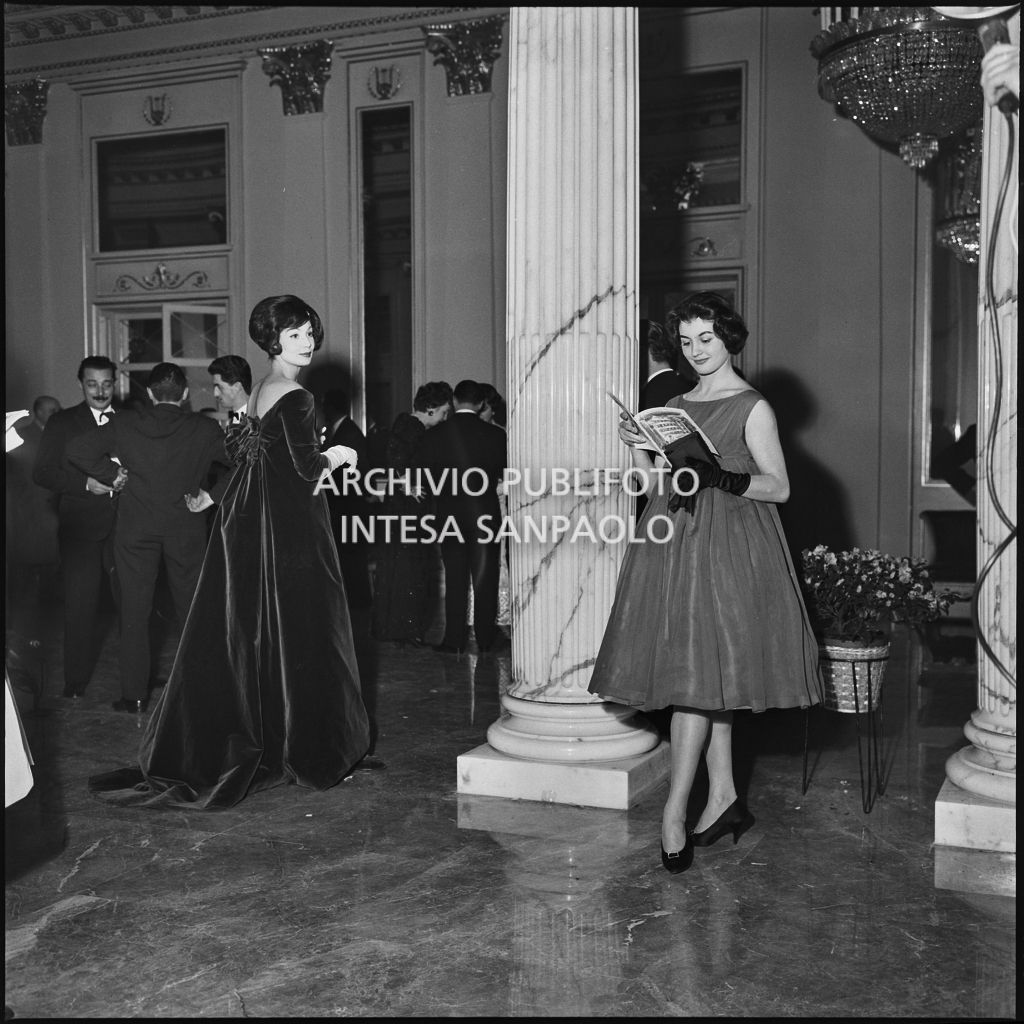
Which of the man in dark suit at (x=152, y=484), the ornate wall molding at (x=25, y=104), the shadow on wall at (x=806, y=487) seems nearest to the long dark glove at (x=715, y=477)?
the man in dark suit at (x=152, y=484)

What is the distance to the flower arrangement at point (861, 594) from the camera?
4355 millimetres

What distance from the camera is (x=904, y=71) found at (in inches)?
243

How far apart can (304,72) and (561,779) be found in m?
7.62

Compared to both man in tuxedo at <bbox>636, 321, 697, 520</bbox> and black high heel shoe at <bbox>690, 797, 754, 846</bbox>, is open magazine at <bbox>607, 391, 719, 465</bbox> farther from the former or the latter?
man in tuxedo at <bbox>636, 321, 697, 520</bbox>

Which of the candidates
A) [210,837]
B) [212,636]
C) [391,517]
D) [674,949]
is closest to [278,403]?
[212,636]

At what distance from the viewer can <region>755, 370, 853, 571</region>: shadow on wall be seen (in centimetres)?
854

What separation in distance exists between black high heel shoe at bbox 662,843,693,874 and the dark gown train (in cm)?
396

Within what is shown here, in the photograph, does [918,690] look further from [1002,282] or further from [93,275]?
[93,275]

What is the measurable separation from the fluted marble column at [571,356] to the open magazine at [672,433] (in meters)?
0.77

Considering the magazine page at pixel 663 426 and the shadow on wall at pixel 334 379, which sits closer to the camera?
the magazine page at pixel 663 426

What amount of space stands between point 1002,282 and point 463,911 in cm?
228

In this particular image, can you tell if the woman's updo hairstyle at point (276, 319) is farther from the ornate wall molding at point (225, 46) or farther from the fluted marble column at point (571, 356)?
the ornate wall molding at point (225, 46)

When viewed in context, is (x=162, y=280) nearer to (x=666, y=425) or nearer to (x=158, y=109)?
(x=158, y=109)

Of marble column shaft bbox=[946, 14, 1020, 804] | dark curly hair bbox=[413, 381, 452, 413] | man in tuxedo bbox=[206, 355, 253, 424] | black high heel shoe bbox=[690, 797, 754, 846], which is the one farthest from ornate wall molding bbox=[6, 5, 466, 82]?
black high heel shoe bbox=[690, 797, 754, 846]
